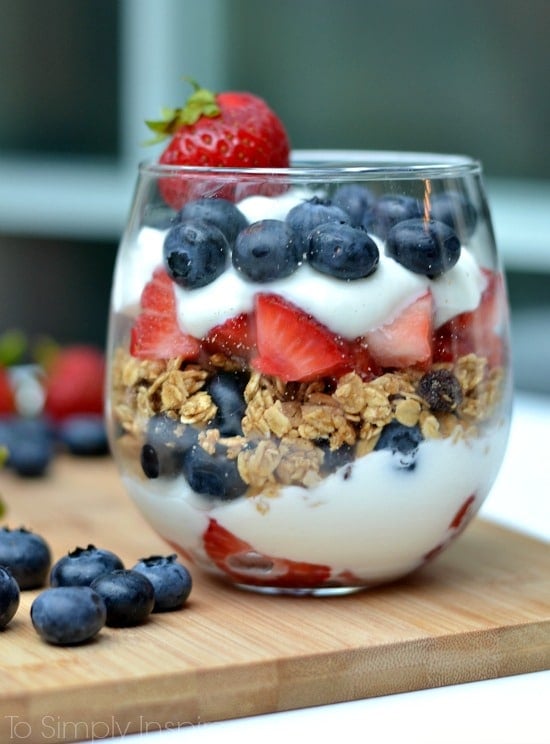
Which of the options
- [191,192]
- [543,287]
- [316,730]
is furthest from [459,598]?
[543,287]

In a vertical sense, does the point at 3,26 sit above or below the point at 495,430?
above

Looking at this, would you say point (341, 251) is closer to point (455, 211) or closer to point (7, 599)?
point (455, 211)

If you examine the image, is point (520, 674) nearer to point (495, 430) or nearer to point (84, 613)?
point (495, 430)

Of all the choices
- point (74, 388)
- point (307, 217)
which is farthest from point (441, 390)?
point (74, 388)

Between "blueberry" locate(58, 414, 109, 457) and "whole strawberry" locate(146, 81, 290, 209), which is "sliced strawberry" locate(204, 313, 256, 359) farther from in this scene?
"blueberry" locate(58, 414, 109, 457)

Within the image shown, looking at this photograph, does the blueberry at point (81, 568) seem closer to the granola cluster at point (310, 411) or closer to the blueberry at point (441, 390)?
the granola cluster at point (310, 411)

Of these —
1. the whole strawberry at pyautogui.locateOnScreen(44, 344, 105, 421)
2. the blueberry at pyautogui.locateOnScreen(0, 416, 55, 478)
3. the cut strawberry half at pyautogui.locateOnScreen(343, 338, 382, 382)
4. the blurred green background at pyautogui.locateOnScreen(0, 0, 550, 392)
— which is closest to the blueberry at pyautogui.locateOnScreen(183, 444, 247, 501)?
the cut strawberry half at pyautogui.locateOnScreen(343, 338, 382, 382)

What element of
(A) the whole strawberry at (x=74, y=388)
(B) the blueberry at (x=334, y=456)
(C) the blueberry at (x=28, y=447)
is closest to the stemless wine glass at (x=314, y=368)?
(B) the blueberry at (x=334, y=456)
